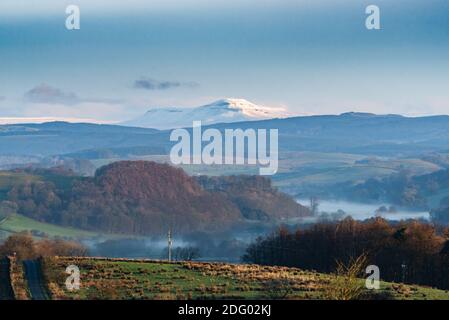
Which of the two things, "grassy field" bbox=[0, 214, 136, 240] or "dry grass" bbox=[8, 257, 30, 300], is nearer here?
"dry grass" bbox=[8, 257, 30, 300]

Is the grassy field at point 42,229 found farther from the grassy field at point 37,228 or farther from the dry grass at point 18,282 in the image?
the dry grass at point 18,282

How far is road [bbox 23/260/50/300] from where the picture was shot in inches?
1134

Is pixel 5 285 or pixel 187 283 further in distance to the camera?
pixel 187 283

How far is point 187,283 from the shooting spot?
34688 mm

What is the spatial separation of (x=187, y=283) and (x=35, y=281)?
6.05 m

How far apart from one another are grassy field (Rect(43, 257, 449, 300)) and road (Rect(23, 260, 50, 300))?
13.5 inches

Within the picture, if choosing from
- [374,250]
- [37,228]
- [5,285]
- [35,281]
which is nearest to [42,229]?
[37,228]

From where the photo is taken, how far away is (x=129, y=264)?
42000mm

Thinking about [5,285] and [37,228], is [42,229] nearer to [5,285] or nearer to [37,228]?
[37,228]

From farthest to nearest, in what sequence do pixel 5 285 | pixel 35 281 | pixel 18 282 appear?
pixel 35 281 < pixel 18 282 < pixel 5 285

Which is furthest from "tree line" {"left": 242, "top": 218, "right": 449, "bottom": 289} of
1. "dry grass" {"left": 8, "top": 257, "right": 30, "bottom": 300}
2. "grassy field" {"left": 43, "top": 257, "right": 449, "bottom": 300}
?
"dry grass" {"left": 8, "top": 257, "right": 30, "bottom": 300}

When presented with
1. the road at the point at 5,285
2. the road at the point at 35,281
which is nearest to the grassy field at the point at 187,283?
the road at the point at 35,281

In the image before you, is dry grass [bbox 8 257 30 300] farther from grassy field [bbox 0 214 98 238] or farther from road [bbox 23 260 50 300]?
grassy field [bbox 0 214 98 238]
